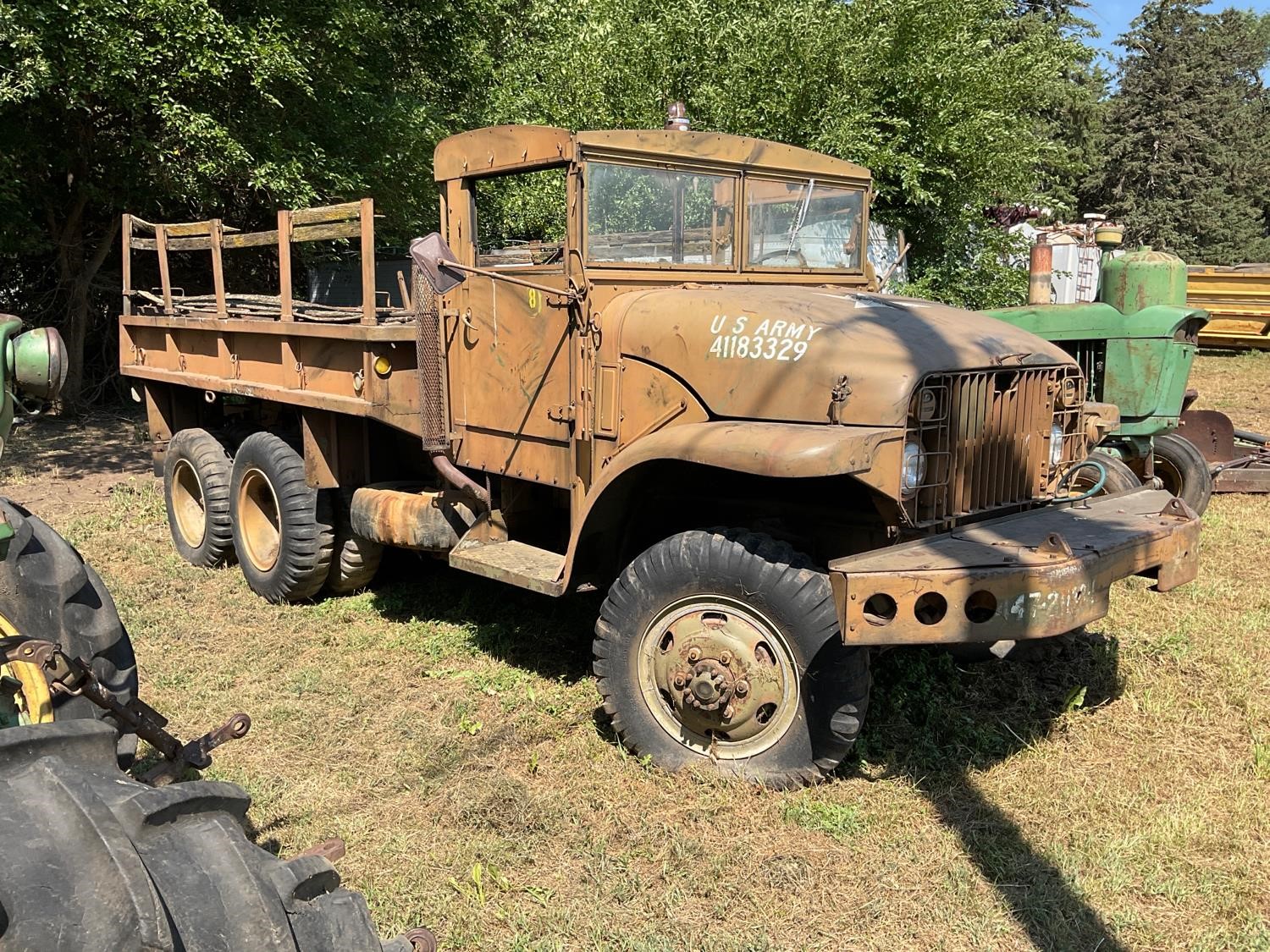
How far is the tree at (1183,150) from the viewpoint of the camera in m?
34.4

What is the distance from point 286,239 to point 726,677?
3.53m

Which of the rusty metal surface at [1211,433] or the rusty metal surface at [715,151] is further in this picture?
the rusty metal surface at [1211,433]

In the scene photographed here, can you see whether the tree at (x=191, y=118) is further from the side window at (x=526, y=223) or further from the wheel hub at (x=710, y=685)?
the wheel hub at (x=710, y=685)

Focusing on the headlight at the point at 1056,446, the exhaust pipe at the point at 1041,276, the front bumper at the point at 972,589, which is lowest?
the front bumper at the point at 972,589

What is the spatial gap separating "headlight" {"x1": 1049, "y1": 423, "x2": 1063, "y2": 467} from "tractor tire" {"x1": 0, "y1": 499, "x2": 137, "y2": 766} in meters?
3.48

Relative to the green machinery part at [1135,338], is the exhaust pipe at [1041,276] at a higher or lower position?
higher

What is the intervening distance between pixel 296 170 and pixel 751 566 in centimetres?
844

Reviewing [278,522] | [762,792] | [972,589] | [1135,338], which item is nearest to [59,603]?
[762,792]

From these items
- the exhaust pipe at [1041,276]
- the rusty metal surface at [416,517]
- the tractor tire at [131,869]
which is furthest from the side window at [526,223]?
the exhaust pipe at [1041,276]

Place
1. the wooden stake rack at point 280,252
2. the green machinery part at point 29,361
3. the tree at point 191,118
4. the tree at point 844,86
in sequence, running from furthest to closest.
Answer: the tree at point 844,86
the tree at point 191,118
the wooden stake rack at point 280,252
the green machinery part at point 29,361

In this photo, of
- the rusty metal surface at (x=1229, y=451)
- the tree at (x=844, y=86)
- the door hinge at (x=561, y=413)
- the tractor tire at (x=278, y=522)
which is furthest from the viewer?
the tree at (x=844, y=86)

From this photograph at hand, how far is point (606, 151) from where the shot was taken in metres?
4.36

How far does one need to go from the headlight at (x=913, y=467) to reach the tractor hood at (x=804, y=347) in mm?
149

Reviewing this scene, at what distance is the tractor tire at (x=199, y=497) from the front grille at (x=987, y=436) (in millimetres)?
4574
